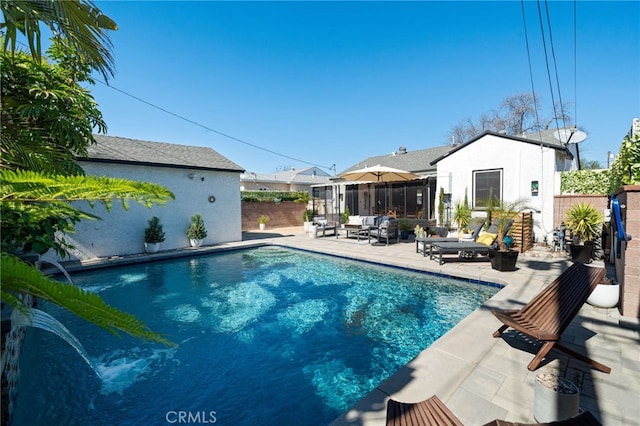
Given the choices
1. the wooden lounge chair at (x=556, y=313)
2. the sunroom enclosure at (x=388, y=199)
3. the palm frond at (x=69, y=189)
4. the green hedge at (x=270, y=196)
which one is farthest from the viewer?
the green hedge at (x=270, y=196)

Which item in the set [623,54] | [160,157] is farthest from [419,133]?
[160,157]

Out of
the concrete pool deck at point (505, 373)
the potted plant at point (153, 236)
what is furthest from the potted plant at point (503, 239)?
the potted plant at point (153, 236)

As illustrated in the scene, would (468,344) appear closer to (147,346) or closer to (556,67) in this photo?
(147,346)

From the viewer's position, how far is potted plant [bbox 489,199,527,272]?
7.97 m

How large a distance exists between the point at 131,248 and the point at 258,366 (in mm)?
10833

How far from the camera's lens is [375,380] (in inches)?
161

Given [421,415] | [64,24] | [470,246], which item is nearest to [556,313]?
[421,415]

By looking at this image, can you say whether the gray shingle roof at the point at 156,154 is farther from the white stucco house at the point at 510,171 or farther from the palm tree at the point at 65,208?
the palm tree at the point at 65,208

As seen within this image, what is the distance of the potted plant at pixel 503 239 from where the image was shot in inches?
314

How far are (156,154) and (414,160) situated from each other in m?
17.0

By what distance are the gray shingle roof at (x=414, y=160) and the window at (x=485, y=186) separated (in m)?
4.60

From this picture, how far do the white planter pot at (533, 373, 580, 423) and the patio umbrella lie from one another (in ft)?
39.1

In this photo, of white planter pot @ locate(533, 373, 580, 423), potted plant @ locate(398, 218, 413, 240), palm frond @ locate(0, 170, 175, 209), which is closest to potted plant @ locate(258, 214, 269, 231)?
potted plant @ locate(398, 218, 413, 240)

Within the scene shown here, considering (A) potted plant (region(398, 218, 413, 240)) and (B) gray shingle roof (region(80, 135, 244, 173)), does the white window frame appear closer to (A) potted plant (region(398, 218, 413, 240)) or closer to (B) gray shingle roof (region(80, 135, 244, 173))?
(A) potted plant (region(398, 218, 413, 240))
